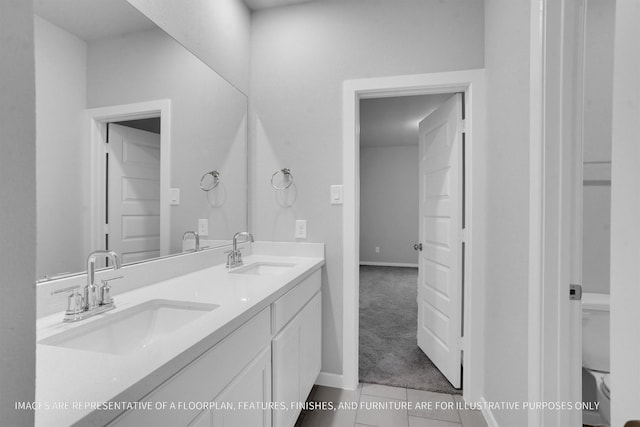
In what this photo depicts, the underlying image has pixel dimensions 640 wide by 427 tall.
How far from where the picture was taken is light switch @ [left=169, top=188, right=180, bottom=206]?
62.0 inches

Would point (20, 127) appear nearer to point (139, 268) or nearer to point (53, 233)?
point (53, 233)

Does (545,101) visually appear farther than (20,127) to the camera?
Yes

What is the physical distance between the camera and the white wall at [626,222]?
25.9 inches

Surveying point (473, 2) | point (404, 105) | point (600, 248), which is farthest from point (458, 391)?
point (404, 105)

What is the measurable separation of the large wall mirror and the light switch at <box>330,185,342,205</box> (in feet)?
2.37

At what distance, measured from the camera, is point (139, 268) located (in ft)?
4.42

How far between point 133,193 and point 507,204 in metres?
1.73

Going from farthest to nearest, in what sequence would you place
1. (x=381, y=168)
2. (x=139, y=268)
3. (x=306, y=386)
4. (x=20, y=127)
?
1. (x=381, y=168)
2. (x=306, y=386)
3. (x=139, y=268)
4. (x=20, y=127)

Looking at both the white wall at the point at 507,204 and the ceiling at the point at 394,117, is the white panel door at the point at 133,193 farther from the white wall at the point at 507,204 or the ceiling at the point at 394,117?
the ceiling at the point at 394,117

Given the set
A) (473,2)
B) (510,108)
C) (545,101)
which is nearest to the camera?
(545,101)

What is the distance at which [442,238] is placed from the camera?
2.30 meters

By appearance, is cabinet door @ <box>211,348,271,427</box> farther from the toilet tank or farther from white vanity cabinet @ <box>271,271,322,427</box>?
the toilet tank

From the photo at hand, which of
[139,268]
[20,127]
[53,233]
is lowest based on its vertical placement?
[139,268]

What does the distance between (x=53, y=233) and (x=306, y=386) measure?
1369mm
